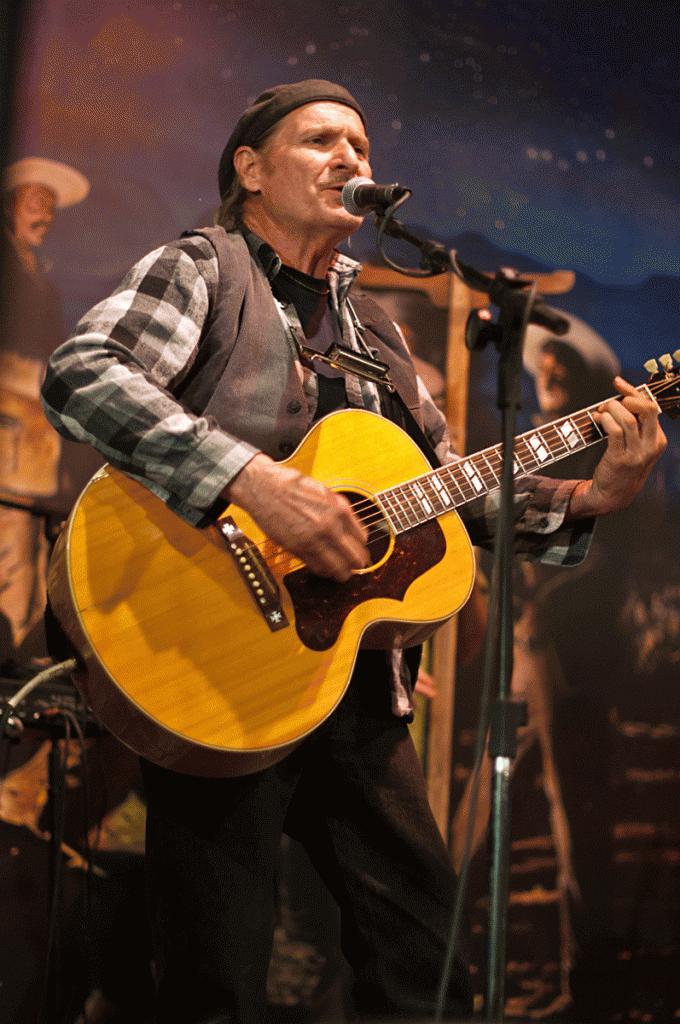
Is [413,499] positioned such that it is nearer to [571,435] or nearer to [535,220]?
[571,435]

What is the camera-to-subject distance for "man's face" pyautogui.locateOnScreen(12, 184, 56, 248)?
2902 mm

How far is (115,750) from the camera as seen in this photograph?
113 inches

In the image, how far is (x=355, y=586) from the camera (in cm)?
177

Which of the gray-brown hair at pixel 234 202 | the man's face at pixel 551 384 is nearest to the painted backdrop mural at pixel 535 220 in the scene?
the man's face at pixel 551 384

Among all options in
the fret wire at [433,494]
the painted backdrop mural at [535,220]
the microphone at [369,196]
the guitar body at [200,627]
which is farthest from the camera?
the painted backdrop mural at [535,220]

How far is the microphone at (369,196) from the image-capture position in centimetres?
166

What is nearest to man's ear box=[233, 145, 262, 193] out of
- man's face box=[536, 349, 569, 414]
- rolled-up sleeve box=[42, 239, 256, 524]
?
rolled-up sleeve box=[42, 239, 256, 524]

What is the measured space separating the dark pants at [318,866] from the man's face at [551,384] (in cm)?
194

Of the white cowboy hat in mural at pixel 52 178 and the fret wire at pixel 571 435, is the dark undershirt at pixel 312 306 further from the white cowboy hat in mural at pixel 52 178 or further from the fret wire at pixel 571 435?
the white cowboy hat in mural at pixel 52 178

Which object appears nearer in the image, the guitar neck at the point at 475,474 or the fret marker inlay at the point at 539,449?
the guitar neck at the point at 475,474

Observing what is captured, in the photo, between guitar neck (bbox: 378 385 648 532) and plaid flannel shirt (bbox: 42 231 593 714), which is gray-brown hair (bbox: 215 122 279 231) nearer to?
plaid flannel shirt (bbox: 42 231 593 714)

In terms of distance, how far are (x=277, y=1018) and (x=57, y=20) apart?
364 cm

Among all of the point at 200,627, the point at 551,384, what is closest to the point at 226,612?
the point at 200,627

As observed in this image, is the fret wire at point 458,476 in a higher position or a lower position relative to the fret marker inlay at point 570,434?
lower
